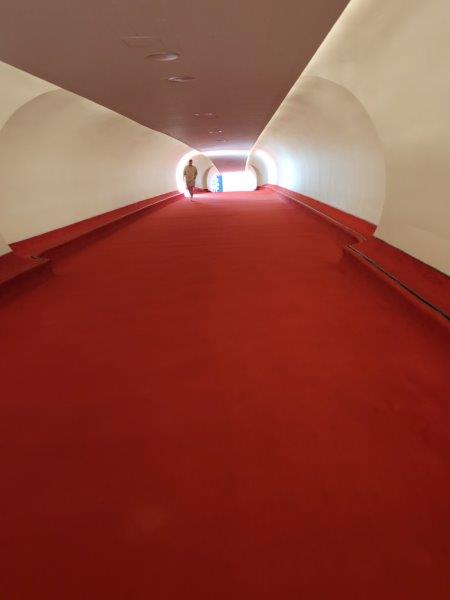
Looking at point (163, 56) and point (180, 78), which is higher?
point (163, 56)

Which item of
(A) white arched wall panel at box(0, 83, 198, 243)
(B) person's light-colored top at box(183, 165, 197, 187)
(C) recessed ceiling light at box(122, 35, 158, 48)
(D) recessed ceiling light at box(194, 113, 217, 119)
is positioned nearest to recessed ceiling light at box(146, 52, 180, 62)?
(C) recessed ceiling light at box(122, 35, 158, 48)

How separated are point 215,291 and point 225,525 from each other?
12.4ft

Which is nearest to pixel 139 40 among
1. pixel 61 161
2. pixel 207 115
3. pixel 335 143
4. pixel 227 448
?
pixel 227 448

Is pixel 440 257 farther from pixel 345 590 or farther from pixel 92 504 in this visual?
pixel 92 504

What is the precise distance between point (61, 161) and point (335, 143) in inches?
245

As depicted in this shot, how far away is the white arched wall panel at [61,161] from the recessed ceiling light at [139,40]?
114 inches

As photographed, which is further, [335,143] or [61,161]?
[335,143]

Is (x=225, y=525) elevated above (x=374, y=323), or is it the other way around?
(x=225, y=525)

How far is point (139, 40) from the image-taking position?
4164mm

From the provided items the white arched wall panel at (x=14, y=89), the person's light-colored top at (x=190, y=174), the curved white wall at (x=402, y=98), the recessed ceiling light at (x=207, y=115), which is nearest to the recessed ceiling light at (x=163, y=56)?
the curved white wall at (x=402, y=98)

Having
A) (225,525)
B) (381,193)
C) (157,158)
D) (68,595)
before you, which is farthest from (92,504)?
(157,158)

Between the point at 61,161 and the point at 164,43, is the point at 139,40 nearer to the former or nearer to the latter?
the point at 164,43

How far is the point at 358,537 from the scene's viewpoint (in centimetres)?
192

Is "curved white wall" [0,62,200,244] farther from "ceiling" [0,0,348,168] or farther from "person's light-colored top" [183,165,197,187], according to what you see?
"person's light-colored top" [183,165,197,187]
